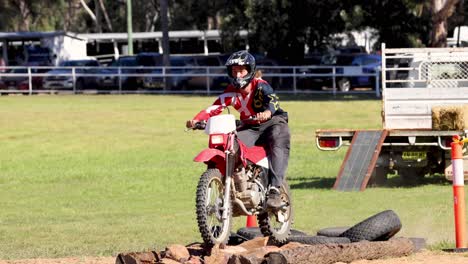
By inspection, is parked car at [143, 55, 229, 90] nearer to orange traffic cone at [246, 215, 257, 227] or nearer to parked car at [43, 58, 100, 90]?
parked car at [43, 58, 100, 90]

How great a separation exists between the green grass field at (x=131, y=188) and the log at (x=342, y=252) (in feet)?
5.44

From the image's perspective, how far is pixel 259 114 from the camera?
35.2ft

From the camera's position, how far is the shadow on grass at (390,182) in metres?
19.1

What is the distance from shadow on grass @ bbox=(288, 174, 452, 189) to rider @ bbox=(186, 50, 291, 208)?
7.95 metres

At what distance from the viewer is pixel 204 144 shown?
27.2 metres

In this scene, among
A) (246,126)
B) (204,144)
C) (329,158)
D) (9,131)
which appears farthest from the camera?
(9,131)

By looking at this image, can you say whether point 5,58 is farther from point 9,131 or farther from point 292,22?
point 9,131

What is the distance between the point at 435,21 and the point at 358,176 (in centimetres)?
2839

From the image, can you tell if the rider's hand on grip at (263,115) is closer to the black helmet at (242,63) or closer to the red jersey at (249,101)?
the red jersey at (249,101)

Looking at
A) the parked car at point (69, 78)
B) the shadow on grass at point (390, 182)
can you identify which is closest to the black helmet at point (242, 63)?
the shadow on grass at point (390, 182)

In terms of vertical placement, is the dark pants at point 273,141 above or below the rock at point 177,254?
above

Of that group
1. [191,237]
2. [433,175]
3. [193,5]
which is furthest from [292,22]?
[191,237]

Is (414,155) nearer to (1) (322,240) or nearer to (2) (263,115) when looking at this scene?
(1) (322,240)

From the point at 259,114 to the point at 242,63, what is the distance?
1.65 ft
